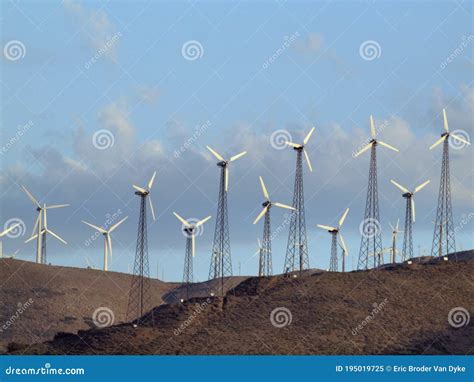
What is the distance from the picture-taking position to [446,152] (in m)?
152

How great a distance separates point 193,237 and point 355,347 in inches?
1186

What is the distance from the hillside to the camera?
146625 millimetres

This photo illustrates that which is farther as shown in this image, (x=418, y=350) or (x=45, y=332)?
(x=45, y=332)

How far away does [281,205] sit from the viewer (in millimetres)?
163375

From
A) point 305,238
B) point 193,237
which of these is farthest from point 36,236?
point 305,238

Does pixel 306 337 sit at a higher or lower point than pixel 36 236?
lower

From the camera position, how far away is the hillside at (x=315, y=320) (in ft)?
481

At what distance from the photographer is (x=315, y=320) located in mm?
154625
